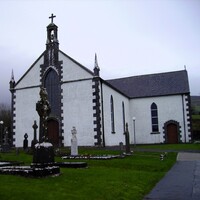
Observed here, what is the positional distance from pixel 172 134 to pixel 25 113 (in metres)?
20.7

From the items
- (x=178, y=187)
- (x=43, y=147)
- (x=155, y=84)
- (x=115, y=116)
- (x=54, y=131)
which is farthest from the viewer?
(x=155, y=84)

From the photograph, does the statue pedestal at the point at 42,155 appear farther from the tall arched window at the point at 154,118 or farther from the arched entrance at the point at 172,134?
the tall arched window at the point at 154,118

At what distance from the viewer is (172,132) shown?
42844 millimetres

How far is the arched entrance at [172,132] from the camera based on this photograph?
1666 inches

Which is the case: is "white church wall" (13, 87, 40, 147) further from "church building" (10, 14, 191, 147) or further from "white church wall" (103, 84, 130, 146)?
"white church wall" (103, 84, 130, 146)

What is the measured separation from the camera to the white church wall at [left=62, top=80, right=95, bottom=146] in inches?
1222

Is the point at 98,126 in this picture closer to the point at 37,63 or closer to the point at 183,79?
the point at 37,63

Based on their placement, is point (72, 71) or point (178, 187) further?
point (72, 71)

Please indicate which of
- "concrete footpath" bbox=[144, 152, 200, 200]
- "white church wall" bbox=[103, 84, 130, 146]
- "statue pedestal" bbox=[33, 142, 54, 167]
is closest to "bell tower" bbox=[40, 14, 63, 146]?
"white church wall" bbox=[103, 84, 130, 146]

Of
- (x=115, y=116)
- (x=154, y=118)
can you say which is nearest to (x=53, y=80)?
(x=115, y=116)

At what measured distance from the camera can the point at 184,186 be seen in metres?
11.0

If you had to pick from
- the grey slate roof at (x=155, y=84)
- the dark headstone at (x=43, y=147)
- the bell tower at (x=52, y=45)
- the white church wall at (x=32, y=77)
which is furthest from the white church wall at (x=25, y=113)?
the dark headstone at (x=43, y=147)

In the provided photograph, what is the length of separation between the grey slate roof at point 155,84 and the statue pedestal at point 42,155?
32.4m

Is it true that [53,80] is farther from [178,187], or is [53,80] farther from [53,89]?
[178,187]
